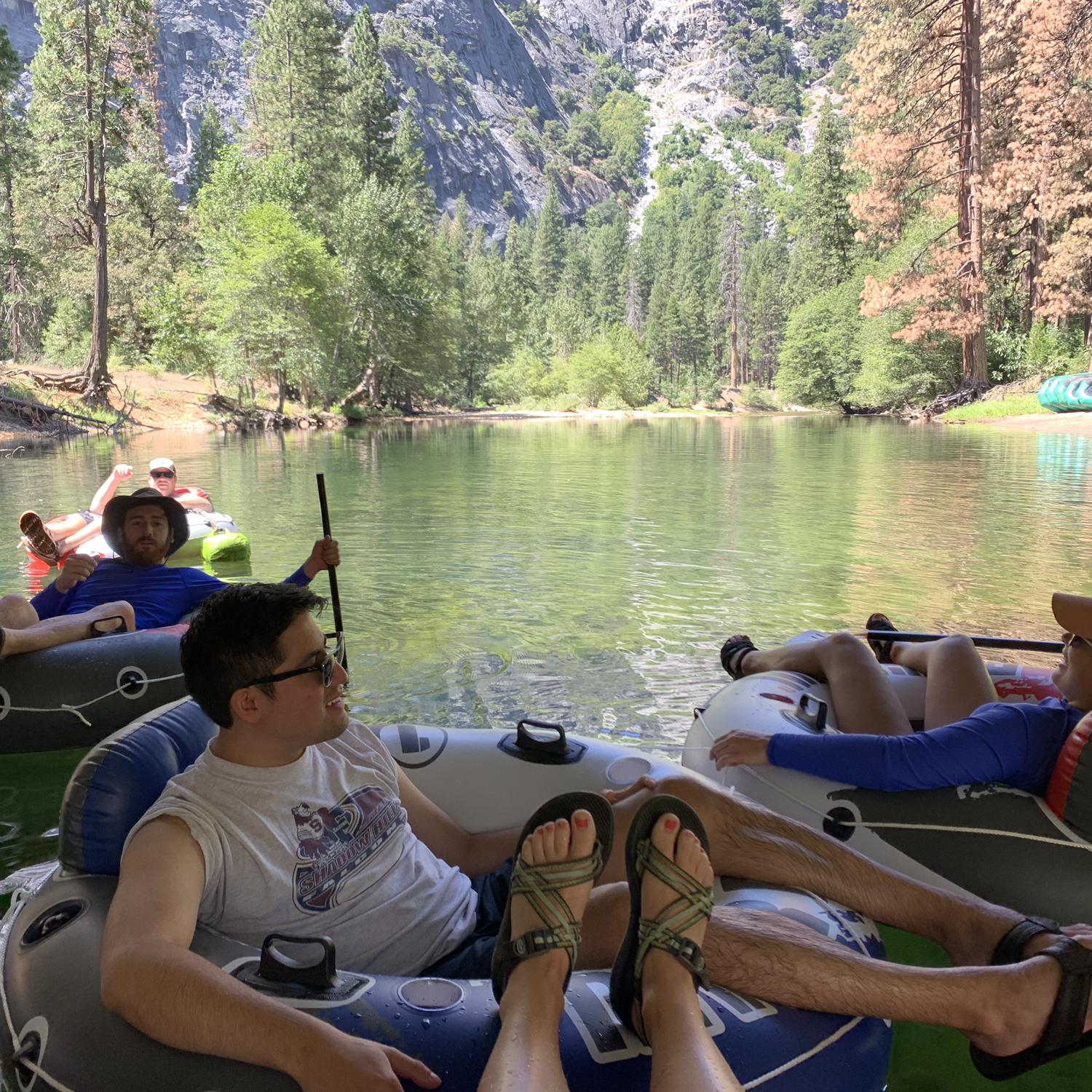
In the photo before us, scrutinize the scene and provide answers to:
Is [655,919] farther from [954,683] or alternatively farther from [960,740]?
[954,683]

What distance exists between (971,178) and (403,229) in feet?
56.2

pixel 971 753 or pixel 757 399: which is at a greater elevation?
pixel 757 399

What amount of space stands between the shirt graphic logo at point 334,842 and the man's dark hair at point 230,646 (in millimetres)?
233

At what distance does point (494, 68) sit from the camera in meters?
136

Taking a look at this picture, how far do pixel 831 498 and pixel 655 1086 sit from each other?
10627 mm

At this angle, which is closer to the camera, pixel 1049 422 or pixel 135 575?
pixel 135 575

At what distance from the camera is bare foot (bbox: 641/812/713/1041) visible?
1524 mm

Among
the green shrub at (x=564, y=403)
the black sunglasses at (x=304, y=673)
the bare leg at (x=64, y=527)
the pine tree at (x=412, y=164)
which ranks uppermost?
the pine tree at (x=412, y=164)

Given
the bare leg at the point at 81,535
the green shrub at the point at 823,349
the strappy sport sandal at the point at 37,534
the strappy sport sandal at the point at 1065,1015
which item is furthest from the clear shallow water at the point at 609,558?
the green shrub at the point at 823,349

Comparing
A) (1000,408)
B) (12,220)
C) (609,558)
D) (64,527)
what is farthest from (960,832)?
(12,220)

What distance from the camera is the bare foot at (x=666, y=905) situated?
152cm

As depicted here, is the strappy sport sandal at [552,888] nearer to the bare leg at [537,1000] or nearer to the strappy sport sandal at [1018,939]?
the bare leg at [537,1000]

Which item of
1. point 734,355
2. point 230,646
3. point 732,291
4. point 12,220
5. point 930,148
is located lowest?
point 230,646

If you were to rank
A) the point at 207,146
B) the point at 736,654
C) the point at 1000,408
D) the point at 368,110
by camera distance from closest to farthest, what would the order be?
the point at 736,654
the point at 1000,408
the point at 368,110
the point at 207,146
